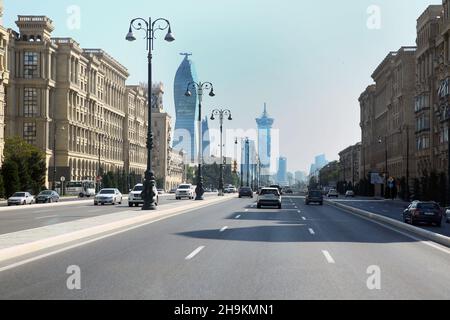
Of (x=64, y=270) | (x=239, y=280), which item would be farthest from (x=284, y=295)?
(x=64, y=270)

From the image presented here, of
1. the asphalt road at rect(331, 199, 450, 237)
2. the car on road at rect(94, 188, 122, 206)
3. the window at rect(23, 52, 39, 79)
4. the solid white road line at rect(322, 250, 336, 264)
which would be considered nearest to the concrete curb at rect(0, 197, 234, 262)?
the solid white road line at rect(322, 250, 336, 264)

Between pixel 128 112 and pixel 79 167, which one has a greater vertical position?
pixel 128 112

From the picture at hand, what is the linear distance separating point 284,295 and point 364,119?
160 metres

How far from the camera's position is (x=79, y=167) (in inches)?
4830

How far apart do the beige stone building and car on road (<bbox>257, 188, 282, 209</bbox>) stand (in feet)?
162

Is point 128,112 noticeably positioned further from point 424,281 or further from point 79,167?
point 424,281

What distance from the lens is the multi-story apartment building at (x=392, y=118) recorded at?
105 meters

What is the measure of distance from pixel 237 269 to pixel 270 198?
35.9m

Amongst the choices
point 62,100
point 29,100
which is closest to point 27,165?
point 29,100

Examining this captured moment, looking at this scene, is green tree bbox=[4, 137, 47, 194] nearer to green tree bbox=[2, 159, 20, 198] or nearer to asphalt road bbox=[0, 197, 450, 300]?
green tree bbox=[2, 159, 20, 198]

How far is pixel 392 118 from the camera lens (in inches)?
4744

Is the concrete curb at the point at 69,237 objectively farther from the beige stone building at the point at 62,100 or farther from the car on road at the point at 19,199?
the beige stone building at the point at 62,100

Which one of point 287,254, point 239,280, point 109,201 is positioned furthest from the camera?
point 109,201

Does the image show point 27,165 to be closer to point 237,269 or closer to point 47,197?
point 47,197
